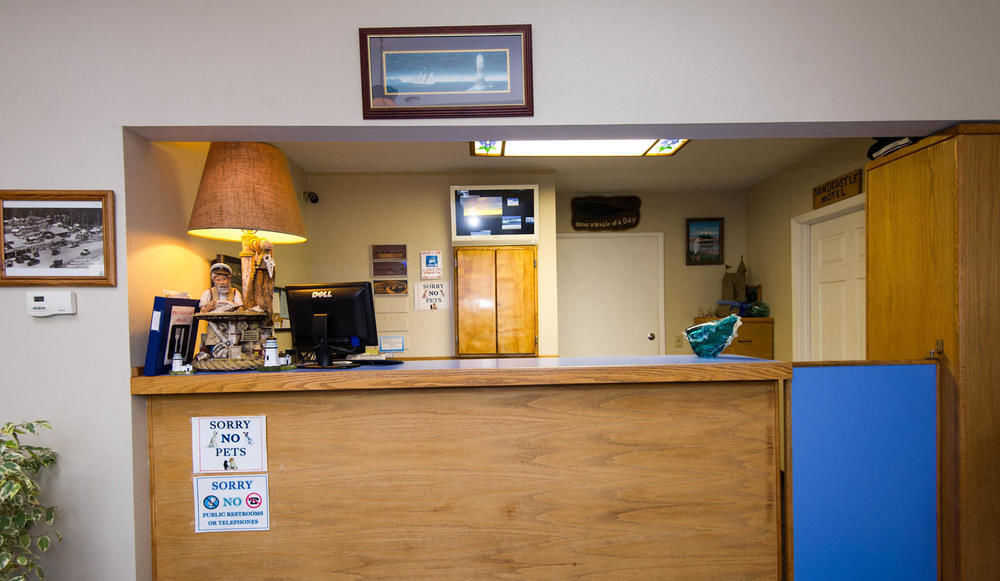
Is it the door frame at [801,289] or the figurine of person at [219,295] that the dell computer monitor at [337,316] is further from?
the door frame at [801,289]

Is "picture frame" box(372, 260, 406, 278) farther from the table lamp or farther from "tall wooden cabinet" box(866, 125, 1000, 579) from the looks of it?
"tall wooden cabinet" box(866, 125, 1000, 579)

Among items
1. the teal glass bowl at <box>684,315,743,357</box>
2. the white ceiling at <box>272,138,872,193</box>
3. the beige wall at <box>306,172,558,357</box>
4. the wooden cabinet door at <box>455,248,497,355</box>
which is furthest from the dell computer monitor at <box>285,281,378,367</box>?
the beige wall at <box>306,172,558,357</box>

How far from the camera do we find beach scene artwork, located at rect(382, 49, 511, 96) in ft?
5.46

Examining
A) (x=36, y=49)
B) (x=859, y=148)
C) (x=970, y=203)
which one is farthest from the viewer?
(x=859, y=148)

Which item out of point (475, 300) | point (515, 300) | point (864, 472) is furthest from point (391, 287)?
point (864, 472)

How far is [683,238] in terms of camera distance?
482 cm

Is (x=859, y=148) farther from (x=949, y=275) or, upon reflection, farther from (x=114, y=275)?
(x=114, y=275)

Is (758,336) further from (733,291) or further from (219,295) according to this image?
(219,295)

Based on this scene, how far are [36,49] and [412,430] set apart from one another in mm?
1779

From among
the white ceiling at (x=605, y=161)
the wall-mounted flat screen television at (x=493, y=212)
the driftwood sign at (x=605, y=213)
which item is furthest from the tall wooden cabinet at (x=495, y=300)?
the driftwood sign at (x=605, y=213)

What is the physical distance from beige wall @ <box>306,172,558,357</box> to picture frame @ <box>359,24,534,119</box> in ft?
8.02

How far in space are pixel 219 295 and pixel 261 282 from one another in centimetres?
15

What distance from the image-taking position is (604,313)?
4.83 meters

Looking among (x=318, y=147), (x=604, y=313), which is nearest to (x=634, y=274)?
(x=604, y=313)
